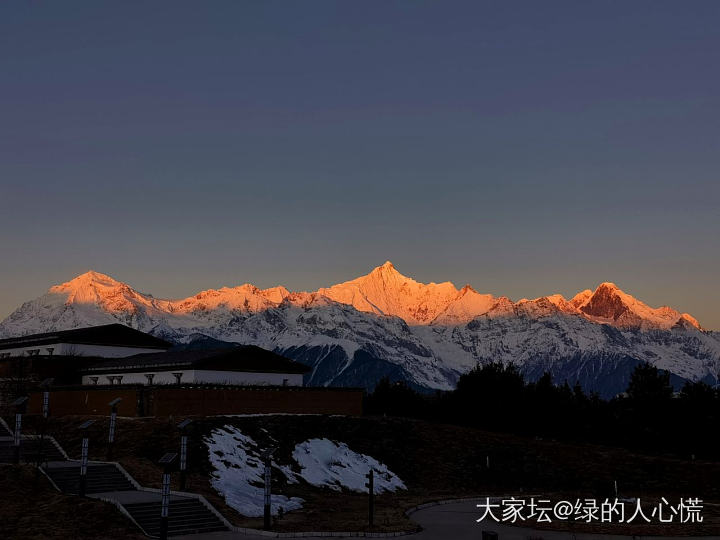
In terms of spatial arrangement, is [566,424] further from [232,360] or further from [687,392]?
[232,360]

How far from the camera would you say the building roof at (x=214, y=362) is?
7631 centimetres

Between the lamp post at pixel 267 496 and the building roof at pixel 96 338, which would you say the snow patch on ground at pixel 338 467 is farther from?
the building roof at pixel 96 338

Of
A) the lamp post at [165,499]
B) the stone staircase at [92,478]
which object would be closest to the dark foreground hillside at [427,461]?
the stone staircase at [92,478]

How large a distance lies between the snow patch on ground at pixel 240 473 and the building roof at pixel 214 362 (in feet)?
36.7

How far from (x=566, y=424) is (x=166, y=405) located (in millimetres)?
45742

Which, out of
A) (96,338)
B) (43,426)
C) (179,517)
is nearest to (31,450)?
(43,426)

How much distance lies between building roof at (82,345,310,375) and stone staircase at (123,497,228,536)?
106 feet

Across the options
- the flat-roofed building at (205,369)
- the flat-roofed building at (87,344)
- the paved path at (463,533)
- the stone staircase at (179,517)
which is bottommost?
the paved path at (463,533)

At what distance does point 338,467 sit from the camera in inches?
2544

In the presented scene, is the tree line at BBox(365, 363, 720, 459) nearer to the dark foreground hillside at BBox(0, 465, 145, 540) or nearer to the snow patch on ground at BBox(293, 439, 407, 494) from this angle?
the snow patch on ground at BBox(293, 439, 407, 494)

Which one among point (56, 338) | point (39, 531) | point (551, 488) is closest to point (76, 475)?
point (39, 531)

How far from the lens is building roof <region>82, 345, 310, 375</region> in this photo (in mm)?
76312

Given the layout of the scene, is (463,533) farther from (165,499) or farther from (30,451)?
(30,451)

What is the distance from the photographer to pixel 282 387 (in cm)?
Answer: 7575
